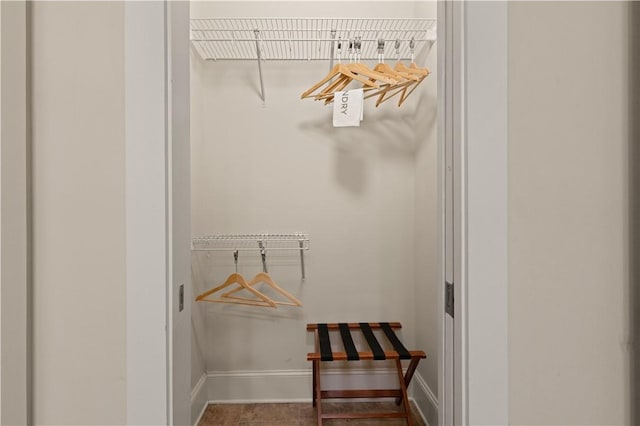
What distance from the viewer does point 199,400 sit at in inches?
88.5

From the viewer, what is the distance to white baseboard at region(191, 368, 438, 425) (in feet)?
7.97

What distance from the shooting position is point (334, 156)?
8.04ft

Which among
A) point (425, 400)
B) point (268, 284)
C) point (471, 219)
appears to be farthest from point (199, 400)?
point (471, 219)

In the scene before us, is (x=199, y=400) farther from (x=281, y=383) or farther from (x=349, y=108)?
(x=349, y=108)

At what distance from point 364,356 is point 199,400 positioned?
102cm

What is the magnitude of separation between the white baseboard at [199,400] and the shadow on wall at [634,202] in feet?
6.46

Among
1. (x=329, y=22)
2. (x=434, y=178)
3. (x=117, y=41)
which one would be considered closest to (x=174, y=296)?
(x=117, y=41)

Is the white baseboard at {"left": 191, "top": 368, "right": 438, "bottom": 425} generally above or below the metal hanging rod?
below

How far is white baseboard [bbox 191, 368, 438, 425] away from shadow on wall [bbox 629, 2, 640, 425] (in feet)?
5.53

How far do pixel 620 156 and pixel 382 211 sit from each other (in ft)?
5.39

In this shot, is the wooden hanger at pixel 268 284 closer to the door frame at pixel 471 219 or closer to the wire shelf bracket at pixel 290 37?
the wire shelf bracket at pixel 290 37

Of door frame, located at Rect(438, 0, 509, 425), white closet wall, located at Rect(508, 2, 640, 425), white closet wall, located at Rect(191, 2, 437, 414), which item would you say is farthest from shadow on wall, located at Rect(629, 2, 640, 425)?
white closet wall, located at Rect(191, 2, 437, 414)

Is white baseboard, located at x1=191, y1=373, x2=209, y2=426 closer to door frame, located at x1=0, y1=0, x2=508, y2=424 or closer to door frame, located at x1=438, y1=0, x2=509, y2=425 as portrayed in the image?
door frame, located at x1=0, y1=0, x2=508, y2=424

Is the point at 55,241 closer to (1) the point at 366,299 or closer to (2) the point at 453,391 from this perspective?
(2) the point at 453,391
